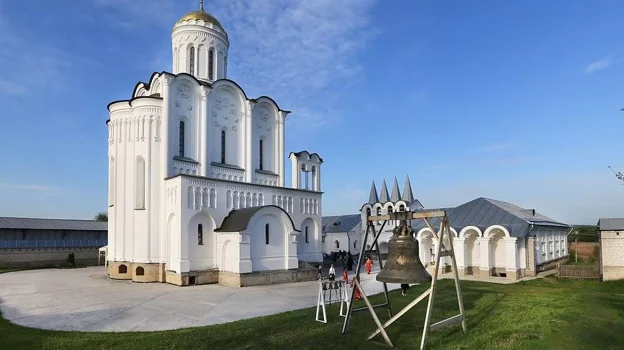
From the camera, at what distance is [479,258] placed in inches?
953

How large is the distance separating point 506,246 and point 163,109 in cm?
1976

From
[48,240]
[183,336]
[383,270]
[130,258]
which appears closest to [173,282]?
[130,258]

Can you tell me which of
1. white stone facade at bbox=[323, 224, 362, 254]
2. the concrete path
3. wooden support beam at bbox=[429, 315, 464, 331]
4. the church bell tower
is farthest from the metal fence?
wooden support beam at bbox=[429, 315, 464, 331]

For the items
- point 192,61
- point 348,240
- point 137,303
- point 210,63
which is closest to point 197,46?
point 192,61

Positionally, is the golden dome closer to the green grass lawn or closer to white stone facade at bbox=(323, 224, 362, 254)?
the green grass lawn

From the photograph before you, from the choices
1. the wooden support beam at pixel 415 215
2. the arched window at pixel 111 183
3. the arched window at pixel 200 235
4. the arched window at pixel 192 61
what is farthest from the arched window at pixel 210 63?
the wooden support beam at pixel 415 215

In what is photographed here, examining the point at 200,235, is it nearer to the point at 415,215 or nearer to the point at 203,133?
the point at 203,133

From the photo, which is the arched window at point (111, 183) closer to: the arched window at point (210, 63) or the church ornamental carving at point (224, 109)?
the church ornamental carving at point (224, 109)

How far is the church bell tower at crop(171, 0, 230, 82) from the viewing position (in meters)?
27.8

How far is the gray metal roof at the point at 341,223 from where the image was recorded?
46834 mm

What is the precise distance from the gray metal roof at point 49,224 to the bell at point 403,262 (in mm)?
33515

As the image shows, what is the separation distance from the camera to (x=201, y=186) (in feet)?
71.9

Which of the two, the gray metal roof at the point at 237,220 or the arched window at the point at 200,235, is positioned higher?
the gray metal roof at the point at 237,220

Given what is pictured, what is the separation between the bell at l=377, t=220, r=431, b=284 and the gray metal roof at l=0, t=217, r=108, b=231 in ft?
110
